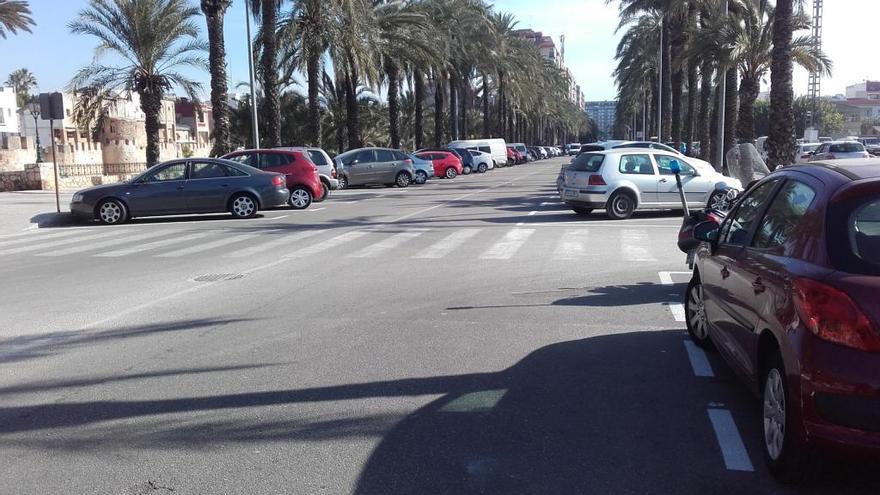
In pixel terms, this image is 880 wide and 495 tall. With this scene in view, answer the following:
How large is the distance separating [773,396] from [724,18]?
79.2ft

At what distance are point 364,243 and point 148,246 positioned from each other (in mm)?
3725

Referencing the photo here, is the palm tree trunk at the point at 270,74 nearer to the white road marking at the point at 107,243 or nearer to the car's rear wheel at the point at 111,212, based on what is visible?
the car's rear wheel at the point at 111,212

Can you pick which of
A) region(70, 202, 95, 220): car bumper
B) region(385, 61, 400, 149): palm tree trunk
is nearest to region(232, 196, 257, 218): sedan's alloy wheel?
region(70, 202, 95, 220): car bumper

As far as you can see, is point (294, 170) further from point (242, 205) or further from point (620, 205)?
point (620, 205)

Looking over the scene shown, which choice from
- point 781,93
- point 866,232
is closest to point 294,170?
point 781,93

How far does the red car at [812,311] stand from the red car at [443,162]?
35801mm

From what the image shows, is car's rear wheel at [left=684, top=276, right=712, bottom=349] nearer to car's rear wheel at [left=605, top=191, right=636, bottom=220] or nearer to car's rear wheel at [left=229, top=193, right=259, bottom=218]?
car's rear wheel at [left=605, top=191, right=636, bottom=220]

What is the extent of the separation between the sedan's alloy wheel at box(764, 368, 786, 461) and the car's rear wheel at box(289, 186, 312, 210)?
1811 centimetres

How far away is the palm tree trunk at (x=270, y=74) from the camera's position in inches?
1141

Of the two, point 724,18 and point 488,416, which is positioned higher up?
point 724,18

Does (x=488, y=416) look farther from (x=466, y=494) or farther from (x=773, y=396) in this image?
(x=773, y=396)

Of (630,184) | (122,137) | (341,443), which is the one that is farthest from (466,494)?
(122,137)

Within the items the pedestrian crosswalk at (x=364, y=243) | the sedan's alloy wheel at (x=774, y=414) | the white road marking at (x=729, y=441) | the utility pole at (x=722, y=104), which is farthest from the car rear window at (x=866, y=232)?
the utility pole at (x=722, y=104)

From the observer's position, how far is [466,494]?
3.83 m
